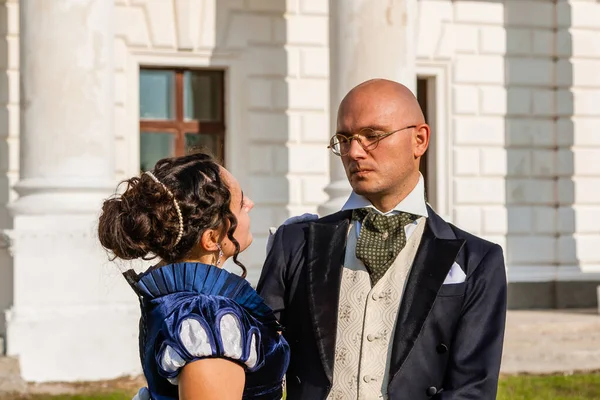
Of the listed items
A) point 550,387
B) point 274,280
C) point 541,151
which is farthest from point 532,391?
point 541,151

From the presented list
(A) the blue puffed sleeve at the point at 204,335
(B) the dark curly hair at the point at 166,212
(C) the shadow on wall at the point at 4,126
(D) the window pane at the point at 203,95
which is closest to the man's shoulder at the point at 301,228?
(B) the dark curly hair at the point at 166,212

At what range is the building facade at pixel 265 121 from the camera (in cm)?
1007

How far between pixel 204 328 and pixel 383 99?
98cm

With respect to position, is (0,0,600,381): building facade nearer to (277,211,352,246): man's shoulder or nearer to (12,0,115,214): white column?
(12,0,115,214): white column

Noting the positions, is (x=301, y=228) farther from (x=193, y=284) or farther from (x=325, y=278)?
(x=193, y=284)

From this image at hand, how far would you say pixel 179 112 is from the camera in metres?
13.9

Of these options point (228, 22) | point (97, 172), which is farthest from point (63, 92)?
point (228, 22)

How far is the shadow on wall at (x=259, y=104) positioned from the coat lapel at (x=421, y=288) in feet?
33.9

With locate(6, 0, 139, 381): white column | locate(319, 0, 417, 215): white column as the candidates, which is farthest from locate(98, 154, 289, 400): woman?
locate(319, 0, 417, 215): white column

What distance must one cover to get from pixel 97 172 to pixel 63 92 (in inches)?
30.2

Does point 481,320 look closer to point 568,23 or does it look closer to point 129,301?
point 129,301

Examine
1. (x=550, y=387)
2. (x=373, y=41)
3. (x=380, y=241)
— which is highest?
(x=373, y=41)

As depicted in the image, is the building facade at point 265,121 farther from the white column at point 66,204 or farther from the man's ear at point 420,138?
the man's ear at point 420,138

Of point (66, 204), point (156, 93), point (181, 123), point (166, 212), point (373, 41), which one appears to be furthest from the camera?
point (181, 123)
